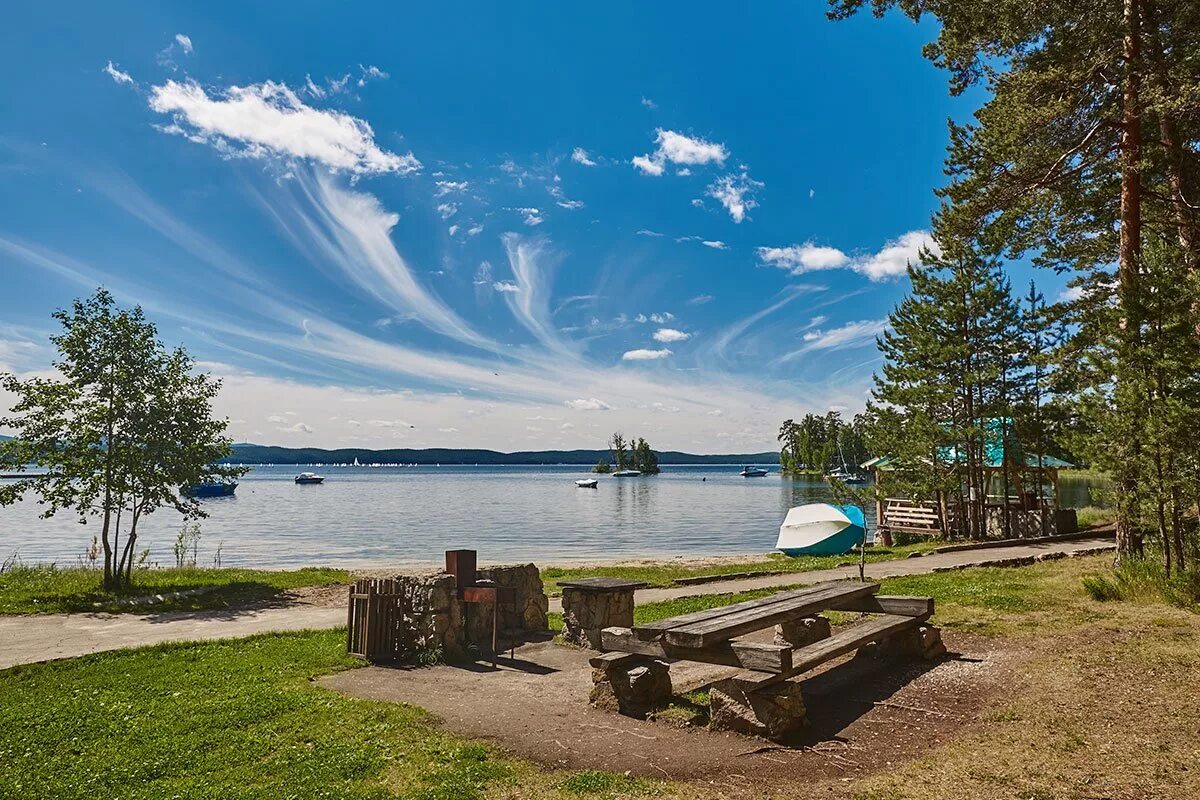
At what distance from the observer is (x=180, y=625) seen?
13320 millimetres

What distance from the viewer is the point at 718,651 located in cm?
663

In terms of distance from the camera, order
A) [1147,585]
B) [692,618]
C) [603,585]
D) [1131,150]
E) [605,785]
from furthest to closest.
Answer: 1. [1131,150]
2. [1147,585]
3. [603,585]
4. [692,618]
5. [605,785]

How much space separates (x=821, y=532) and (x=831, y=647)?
21.2 metres

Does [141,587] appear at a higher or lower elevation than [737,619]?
lower

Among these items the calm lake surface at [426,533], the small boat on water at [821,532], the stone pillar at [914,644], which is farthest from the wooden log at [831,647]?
the calm lake surface at [426,533]

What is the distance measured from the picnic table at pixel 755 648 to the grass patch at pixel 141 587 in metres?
12.1

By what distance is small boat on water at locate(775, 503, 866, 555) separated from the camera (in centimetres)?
2719

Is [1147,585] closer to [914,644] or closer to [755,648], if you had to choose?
[914,644]

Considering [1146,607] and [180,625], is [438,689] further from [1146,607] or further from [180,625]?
[1146,607]

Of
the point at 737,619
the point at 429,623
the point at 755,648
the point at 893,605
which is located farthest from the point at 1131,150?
the point at 429,623

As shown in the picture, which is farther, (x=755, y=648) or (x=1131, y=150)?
(x=1131, y=150)

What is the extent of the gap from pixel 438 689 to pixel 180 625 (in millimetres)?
7751

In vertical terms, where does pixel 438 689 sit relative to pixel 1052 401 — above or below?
below

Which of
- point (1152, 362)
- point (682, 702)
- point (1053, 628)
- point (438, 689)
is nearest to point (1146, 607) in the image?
point (1053, 628)
